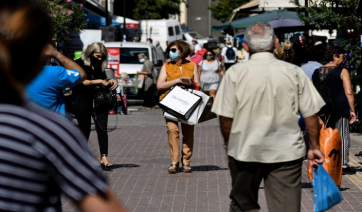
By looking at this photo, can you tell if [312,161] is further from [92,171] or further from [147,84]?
[147,84]

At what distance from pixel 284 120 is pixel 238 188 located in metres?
0.51

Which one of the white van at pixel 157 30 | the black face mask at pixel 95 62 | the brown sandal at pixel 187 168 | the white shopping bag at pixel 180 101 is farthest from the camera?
the white van at pixel 157 30

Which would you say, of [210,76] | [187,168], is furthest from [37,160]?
[210,76]

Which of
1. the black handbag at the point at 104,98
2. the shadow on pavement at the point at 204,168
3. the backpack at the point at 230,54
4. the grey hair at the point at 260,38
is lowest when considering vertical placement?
the backpack at the point at 230,54

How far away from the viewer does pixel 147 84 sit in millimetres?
22609

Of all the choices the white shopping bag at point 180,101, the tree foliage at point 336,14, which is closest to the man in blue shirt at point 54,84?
the white shopping bag at point 180,101

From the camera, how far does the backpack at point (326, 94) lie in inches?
358

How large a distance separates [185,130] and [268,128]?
5110 millimetres

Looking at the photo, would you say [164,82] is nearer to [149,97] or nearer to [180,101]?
[180,101]

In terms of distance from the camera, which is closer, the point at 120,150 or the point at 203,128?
the point at 120,150

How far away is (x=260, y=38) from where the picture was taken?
519 cm

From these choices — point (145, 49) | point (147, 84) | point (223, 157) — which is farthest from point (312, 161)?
point (145, 49)

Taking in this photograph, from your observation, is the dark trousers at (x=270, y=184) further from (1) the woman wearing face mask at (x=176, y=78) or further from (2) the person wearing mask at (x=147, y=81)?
(2) the person wearing mask at (x=147, y=81)

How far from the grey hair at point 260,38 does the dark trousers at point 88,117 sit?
495 cm
